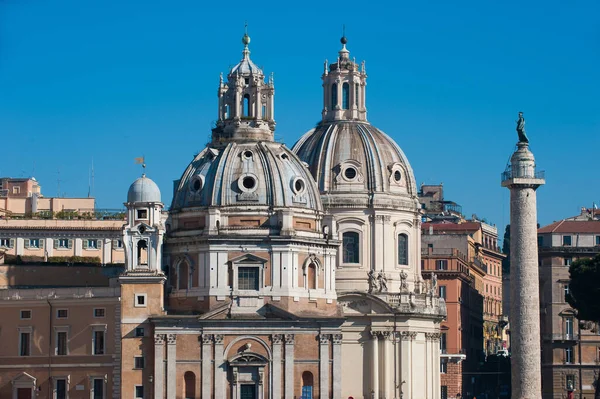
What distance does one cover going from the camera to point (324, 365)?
10650 cm

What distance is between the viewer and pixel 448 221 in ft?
543

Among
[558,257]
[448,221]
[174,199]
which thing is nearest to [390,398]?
[174,199]

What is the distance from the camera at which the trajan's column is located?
112 metres

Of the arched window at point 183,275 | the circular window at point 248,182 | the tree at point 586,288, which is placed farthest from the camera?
the tree at point 586,288

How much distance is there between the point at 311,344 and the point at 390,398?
11340 mm

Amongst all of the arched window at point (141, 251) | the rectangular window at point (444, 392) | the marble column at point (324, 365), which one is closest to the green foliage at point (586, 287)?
the rectangular window at point (444, 392)

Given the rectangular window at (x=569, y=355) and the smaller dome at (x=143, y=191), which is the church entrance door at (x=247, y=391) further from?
the rectangular window at (x=569, y=355)

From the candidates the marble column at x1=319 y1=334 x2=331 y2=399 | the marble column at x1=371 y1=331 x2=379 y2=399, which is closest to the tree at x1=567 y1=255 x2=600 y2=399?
the marble column at x1=371 y1=331 x2=379 y2=399

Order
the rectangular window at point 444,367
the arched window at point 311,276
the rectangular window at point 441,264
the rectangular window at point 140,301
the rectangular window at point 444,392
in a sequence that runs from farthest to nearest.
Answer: the rectangular window at point 441,264
the rectangular window at point 444,367
the rectangular window at point 444,392
the arched window at point 311,276
the rectangular window at point 140,301

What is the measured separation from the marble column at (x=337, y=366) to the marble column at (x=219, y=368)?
682 centimetres

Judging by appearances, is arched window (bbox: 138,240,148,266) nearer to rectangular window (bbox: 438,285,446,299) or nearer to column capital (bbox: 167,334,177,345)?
column capital (bbox: 167,334,177,345)

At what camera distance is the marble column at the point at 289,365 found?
347 ft

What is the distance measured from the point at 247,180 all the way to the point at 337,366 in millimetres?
13157

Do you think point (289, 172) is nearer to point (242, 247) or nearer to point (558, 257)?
point (242, 247)
